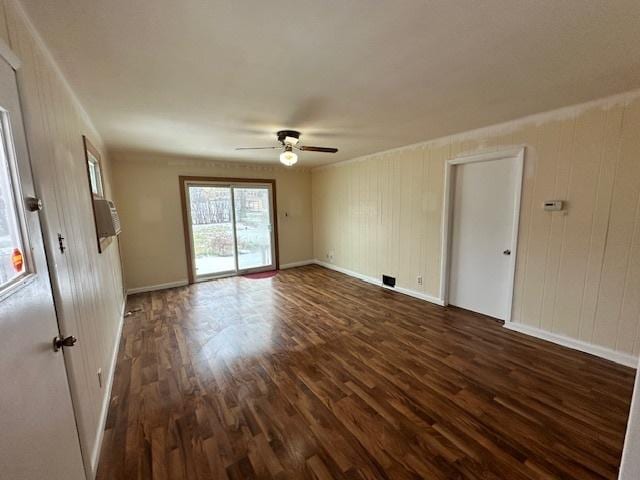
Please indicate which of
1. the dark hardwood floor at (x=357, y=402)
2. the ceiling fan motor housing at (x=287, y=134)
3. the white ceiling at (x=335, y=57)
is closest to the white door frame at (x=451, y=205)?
the white ceiling at (x=335, y=57)

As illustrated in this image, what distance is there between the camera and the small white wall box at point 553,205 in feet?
8.68

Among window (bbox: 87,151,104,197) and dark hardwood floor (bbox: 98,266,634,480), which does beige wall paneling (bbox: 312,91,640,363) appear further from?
window (bbox: 87,151,104,197)

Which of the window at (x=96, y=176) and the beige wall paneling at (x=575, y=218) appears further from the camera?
the window at (x=96, y=176)

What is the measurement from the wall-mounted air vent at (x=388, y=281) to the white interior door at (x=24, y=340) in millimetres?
4154

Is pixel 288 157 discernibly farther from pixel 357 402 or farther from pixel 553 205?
pixel 553 205

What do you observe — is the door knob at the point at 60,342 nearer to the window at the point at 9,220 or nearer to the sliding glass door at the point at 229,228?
the window at the point at 9,220

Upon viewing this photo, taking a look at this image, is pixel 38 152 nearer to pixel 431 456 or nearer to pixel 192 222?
pixel 431 456

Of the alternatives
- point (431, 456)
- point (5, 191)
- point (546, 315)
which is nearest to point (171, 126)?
point (5, 191)

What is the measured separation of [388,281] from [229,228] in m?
3.36

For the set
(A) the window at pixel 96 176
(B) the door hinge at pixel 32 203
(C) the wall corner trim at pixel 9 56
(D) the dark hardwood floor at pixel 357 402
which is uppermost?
(C) the wall corner trim at pixel 9 56

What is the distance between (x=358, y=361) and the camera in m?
2.53

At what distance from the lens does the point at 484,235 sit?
342cm

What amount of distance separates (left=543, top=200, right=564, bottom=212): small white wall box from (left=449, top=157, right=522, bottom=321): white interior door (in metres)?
0.28

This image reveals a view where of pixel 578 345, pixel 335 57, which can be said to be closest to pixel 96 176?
pixel 335 57
